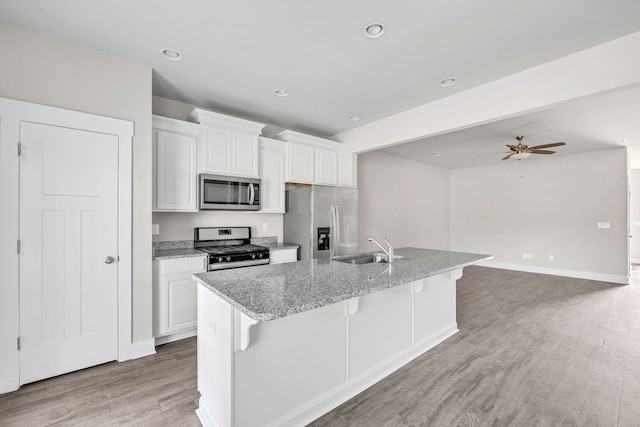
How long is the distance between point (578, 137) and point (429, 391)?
17.0 feet

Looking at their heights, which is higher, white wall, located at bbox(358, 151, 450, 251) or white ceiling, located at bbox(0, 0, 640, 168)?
white ceiling, located at bbox(0, 0, 640, 168)

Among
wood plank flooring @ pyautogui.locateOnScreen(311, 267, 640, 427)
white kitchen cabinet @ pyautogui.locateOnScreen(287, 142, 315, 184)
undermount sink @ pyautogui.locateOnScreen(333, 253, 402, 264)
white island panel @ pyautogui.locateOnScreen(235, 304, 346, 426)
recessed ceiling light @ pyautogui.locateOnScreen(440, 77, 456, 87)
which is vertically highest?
recessed ceiling light @ pyautogui.locateOnScreen(440, 77, 456, 87)

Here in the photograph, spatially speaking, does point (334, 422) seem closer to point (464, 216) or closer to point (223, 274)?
point (223, 274)

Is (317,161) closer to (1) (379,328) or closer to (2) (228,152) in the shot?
(2) (228,152)

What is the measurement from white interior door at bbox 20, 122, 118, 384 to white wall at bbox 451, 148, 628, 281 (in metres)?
7.81

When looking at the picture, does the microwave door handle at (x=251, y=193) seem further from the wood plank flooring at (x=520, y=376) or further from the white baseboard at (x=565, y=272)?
the white baseboard at (x=565, y=272)

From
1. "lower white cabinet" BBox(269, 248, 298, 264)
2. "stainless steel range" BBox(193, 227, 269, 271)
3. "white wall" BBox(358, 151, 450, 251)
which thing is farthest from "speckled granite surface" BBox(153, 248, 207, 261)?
"white wall" BBox(358, 151, 450, 251)

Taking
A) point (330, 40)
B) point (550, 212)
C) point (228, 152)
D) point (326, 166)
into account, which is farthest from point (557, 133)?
point (228, 152)

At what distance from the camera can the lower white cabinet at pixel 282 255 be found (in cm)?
362

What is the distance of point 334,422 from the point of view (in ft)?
5.83

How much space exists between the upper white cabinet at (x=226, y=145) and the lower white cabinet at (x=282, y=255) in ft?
3.35

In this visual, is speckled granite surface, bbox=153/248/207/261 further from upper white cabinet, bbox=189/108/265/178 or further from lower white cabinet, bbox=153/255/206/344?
upper white cabinet, bbox=189/108/265/178

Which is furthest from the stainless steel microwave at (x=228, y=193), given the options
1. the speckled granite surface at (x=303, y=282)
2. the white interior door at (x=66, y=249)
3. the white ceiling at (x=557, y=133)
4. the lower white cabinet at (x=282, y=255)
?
the white ceiling at (x=557, y=133)

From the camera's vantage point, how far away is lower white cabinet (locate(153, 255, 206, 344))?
2.79 metres
